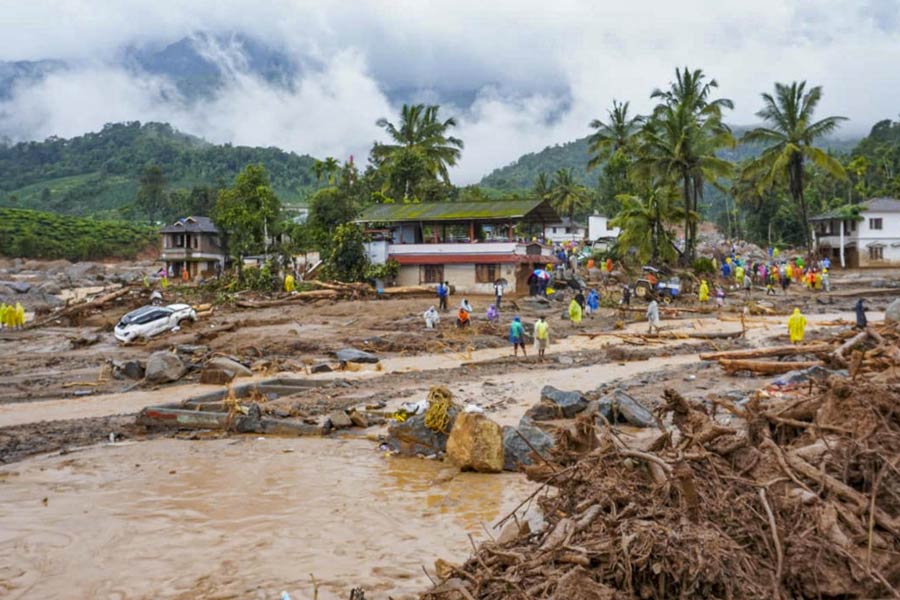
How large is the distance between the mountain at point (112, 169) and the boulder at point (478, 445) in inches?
4150

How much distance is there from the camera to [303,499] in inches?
393

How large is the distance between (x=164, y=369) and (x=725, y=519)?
1722 cm

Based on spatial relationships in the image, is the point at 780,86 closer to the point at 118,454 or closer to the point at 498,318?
the point at 498,318

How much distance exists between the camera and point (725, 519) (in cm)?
543

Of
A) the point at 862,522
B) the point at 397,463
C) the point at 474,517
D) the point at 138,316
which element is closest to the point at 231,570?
the point at 474,517

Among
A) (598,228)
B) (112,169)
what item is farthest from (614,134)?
(112,169)

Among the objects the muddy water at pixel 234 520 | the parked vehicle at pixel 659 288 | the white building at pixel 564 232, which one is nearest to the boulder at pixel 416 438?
the muddy water at pixel 234 520

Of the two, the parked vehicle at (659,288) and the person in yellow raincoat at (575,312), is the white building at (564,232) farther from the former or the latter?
the person in yellow raincoat at (575,312)

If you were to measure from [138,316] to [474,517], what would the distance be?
2195 cm

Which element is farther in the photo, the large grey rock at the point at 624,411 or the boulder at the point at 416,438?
the large grey rock at the point at 624,411

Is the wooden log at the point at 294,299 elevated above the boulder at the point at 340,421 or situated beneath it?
elevated above

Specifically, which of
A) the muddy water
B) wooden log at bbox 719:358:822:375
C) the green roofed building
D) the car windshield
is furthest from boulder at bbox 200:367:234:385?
the green roofed building

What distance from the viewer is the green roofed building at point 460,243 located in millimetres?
39938

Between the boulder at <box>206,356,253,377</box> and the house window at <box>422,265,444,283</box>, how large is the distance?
21.9 metres
